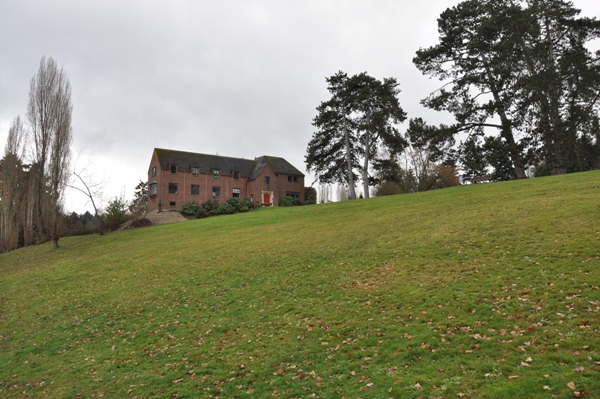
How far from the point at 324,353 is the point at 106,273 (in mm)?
17152

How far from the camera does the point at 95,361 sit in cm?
1009

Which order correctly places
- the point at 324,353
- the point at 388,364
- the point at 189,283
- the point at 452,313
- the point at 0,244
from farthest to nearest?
the point at 0,244
the point at 189,283
the point at 452,313
the point at 324,353
the point at 388,364

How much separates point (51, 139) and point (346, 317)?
3771 cm

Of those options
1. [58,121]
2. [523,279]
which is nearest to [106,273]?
[523,279]

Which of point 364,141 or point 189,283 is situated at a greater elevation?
point 364,141

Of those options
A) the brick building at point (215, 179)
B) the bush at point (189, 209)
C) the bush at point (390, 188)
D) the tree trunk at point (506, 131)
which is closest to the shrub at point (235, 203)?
the bush at point (189, 209)

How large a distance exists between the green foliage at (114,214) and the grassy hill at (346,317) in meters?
28.1

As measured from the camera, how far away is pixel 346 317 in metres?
10.1

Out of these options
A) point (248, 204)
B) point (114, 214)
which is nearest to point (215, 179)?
point (248, 204)

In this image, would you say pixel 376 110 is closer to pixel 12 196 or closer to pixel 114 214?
pixel 114 214

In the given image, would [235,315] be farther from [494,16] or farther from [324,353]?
[494,16]

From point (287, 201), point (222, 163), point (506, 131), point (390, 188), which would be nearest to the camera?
point (506, 131)

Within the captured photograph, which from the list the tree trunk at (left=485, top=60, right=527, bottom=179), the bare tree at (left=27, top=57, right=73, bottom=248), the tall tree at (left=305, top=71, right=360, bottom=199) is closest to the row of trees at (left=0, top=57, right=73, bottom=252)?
the bare tree at (left=27, top=57, right=73, bottom=248)

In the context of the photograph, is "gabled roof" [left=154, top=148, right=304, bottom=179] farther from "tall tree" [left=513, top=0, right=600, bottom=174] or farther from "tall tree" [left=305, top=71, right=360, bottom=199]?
"tall tree" [left=513, top=0, right=600, bottom=174]
